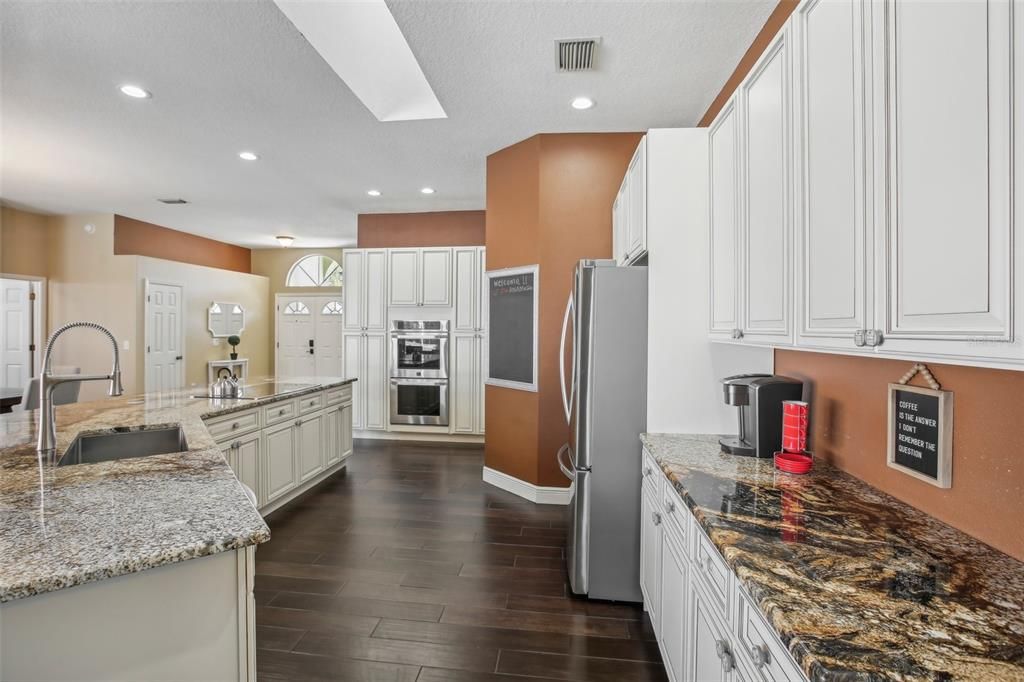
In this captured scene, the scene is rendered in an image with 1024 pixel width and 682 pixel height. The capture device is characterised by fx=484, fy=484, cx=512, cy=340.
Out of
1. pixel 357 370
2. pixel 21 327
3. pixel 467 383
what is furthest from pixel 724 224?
pixel 21 327

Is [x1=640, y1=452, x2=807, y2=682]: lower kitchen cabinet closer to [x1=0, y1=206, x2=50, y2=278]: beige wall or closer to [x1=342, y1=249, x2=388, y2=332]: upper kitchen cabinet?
[x1=342, y1=249, x2=388, y2=332]: upper kitchen cabinet

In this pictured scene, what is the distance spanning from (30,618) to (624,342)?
2180 mm

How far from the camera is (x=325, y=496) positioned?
13.3ft

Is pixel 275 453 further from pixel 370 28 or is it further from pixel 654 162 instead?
pixel 654 162

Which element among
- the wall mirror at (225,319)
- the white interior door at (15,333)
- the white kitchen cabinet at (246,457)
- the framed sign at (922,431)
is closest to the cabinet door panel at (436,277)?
the white kitchen cabinet at (246,457)

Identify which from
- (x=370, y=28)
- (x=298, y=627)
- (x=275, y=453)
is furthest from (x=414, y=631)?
(x=370, y=28)

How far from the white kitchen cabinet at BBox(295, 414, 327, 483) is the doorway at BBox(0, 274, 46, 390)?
512 cm

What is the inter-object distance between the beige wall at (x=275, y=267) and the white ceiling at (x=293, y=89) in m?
3.79

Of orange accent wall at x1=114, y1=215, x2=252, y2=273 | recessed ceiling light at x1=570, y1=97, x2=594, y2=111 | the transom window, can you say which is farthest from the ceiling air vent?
the transom window

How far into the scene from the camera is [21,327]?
645cm

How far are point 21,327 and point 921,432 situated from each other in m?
9.22

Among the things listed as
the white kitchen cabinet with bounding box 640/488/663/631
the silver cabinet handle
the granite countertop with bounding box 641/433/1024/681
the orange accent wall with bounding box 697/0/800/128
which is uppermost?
the orange accent wall with bounding box 697/0/800/128

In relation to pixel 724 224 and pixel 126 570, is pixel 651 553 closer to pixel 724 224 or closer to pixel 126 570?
pixel 724 224

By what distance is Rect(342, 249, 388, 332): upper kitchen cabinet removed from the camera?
6.21 m
